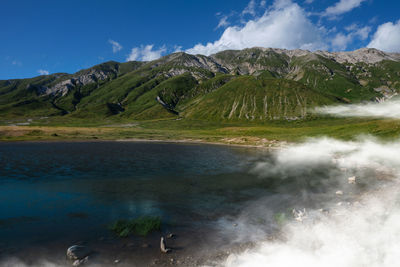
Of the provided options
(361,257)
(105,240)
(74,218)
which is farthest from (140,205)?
(361,257)

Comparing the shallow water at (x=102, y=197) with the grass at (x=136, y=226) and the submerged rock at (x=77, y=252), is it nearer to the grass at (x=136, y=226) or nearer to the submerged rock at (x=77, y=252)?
the grass at (x=136, y=226)

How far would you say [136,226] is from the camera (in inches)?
882

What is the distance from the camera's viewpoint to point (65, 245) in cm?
1902

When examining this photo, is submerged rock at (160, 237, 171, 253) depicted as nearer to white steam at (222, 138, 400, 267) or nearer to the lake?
the lake

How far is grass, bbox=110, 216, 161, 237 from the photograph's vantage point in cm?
2111

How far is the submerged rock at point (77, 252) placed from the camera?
16969mm

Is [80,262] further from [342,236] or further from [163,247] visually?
[342,236]

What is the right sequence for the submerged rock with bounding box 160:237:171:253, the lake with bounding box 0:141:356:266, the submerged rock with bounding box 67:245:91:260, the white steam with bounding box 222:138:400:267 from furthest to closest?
the lake with bounding box 0:141:356:266 < the submerged rock with bounding box 160:237:171:253 < the submerged rock with bounding box 67:245:91:260 < the white steam with bounding box 222:138:400:267

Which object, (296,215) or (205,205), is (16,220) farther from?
(296,215)

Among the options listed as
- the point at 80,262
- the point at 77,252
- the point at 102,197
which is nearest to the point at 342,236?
the point at 80,262

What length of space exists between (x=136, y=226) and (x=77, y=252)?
5.95 meters

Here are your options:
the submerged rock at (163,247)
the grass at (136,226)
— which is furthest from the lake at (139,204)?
the grass at (136,226)

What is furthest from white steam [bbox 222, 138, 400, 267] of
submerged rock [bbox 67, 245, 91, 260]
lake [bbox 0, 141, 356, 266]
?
submerged rock [bbox 67, 245, 91, 260]

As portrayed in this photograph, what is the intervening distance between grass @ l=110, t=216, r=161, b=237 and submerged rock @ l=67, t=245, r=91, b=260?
3.31 meters
